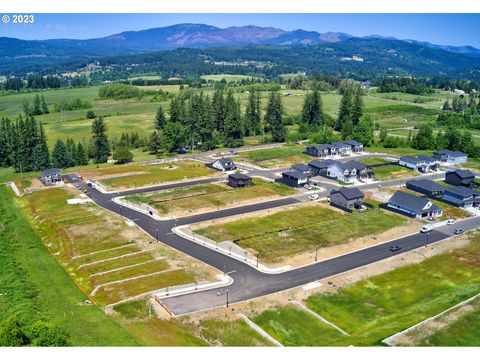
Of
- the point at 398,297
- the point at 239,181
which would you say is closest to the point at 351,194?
the point at 239,181

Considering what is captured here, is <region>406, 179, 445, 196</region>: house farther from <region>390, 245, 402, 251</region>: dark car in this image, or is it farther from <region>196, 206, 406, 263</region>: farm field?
<region>390, 245, 402, 251</region>: dark car

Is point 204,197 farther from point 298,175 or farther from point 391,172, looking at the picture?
point 391,172

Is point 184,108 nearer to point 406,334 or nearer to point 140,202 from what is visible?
point 140,202

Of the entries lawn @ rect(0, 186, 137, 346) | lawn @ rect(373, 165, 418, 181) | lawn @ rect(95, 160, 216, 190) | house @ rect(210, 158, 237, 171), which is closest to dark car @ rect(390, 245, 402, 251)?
lawn @ rect(373, 165, 418, 181)

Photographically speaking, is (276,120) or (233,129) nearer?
(233,129)

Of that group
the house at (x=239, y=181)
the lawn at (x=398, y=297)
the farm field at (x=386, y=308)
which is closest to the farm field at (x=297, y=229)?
the lawn at (x=398, y=297)

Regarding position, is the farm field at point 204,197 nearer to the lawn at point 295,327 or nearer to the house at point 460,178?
the lawn at point 295,327
